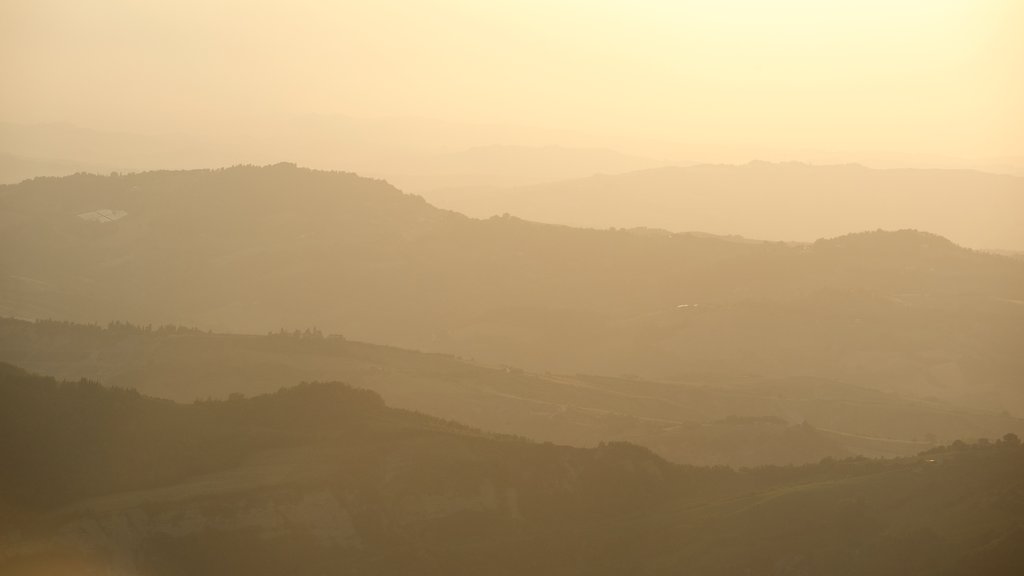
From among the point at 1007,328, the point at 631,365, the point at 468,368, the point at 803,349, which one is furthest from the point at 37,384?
the point at 1007,328

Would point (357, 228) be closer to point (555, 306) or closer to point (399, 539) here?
point (555, 306)

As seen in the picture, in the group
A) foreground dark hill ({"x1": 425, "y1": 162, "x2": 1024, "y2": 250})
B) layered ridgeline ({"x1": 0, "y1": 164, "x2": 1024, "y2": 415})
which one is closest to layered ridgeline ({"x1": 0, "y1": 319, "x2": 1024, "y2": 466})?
layered ridgeline ({"x1": 0, "y1": 164, "x2": 1024, "y2": 415})

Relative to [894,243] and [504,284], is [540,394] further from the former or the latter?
[894,243]

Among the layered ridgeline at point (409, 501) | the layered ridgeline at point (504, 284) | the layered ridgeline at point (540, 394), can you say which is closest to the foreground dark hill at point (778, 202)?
the layered ridgeline at point (504, 284)

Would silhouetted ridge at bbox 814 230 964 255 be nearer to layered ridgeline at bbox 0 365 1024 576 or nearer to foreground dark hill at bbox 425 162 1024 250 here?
foreground dark hill at bbox 425 162 1024 250

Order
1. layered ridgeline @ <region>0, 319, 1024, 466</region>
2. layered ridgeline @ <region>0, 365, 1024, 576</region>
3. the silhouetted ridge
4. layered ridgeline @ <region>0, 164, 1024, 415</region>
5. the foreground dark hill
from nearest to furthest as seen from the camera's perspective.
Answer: layered ridgeline @ <region>0, 365, 1024, 576</region>
layered ridgeline @ <region>0, 319, 1024, 466</region>
layered ridgeline @ <region>0, 164, 1024, 415</region>
the silhouetted ridge
the foreground dark hill

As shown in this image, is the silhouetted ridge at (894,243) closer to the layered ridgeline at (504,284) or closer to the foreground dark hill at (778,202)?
the layered ridgeline at (504,284)
